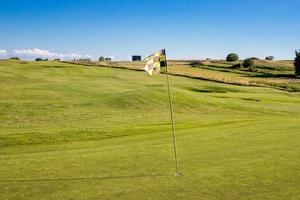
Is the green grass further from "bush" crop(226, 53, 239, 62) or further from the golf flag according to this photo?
"bush" crop(226, 53, 239, 62)

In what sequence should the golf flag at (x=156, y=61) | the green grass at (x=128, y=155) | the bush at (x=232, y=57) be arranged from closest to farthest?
the green grass at (x=128, y=155) → the golf flag at (x=156, y=61) → the bush at (x=232, y=57)

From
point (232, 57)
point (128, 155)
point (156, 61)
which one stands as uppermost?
point (156, 61)

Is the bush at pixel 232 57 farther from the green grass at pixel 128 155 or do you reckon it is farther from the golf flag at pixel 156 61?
the golf flag at pixel 156 61

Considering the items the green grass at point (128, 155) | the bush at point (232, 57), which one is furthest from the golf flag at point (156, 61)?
the bush at point (232, 57)

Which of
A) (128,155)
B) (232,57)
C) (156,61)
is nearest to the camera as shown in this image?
(156,61)

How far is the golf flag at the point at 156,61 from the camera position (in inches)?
457

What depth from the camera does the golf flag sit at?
11.6 meters

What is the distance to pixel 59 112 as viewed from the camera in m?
25.8

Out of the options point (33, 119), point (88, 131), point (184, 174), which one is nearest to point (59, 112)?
point (33, 119)

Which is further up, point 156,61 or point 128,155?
point 156,61

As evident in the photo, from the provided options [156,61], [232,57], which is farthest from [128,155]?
[232,57]

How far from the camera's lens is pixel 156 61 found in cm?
1173

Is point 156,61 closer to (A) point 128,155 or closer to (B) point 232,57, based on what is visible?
(A) point 128,155

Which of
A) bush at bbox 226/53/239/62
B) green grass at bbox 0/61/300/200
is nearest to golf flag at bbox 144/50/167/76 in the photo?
green grass at bbox 0/61/300/200
